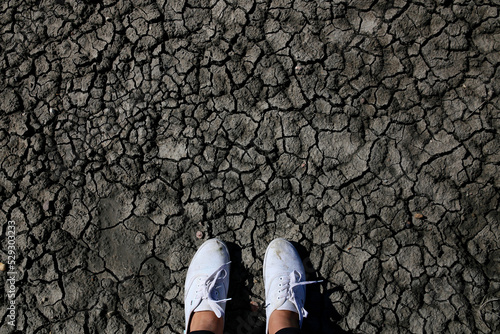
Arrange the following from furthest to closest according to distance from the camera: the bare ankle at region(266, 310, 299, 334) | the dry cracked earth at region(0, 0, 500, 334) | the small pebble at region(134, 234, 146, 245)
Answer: the small pebble at region(134, 234, 146, 245) < the dry cracked earth at region(0, 0, 500, 334) < the bare ankle at region(266, 310, 299, 334)

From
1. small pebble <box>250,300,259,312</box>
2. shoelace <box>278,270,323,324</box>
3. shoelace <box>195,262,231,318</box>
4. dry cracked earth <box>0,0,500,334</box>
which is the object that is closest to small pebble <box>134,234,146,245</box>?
dry cracked earth <box>0,0,500,334</box>

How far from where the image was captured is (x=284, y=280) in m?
2.42

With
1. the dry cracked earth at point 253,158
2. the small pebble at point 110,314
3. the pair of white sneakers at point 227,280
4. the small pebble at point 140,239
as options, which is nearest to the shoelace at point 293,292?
the pair of white sneakers at point 227,280

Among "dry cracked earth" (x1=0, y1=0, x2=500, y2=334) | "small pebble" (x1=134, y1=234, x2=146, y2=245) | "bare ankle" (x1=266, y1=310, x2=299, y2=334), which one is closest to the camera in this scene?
"bare ankle" (x1=266, y1=310, x2=299, y2=334)

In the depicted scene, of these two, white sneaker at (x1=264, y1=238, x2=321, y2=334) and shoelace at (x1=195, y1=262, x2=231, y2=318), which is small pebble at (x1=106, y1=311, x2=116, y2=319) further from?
white sneaker at (x1=264, y1=238, x2=321, y2=334)

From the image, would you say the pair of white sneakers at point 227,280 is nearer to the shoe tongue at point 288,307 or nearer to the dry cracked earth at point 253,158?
the shoe tongue at point 288,307

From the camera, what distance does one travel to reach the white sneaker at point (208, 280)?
2375mm

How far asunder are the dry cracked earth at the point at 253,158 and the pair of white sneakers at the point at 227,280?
0.34 ft

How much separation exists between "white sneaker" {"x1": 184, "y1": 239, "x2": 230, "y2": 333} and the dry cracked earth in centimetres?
10

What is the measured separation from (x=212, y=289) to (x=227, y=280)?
13 centimetres

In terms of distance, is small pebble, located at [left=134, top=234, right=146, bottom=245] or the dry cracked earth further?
small pebble, located at [left=134, top=234, right=146, bottom=245]

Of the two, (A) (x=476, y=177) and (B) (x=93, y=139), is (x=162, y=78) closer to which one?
(B) (x=93, y=139)

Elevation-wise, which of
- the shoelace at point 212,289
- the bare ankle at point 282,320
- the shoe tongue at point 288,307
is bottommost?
the bare ankle at point 282,320

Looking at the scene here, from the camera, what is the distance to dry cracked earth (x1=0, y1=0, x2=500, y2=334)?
8.13ft
